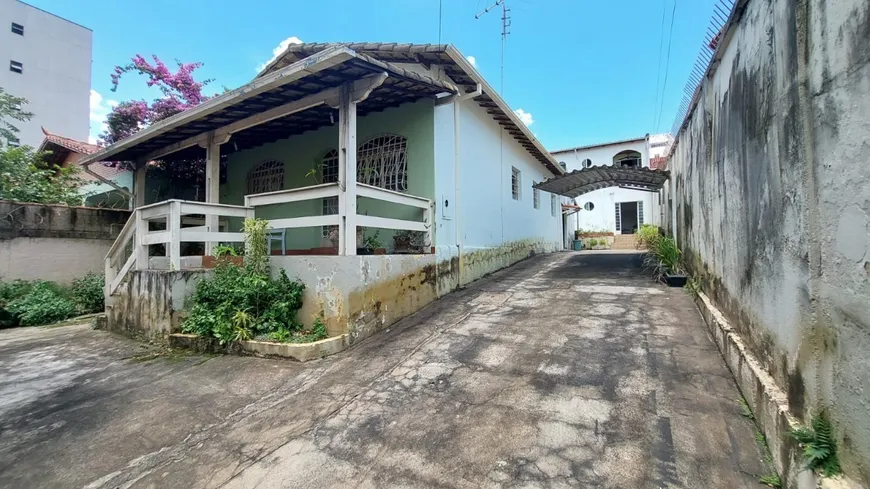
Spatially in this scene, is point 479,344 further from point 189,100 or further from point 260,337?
point 189,100

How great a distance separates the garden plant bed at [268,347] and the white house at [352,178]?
249 millimetres

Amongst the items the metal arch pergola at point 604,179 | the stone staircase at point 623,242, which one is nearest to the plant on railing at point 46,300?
the metal arch pergola at point 604,179

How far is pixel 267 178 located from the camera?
961cm

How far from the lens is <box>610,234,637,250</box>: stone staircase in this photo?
19939mm

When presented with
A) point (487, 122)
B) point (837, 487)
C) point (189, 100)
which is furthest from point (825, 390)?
point (189, 100)

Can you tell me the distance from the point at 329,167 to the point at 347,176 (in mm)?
3650

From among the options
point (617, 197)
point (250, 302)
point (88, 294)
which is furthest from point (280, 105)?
point (617, 197)

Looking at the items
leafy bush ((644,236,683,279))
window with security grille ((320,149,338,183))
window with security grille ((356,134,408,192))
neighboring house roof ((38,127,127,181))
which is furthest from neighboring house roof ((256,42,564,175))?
neighboring house roof ((38,127,127,181))

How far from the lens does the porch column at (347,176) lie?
5.12 m

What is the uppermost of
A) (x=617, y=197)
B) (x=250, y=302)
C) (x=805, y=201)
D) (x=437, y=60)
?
(x=437, y=60)

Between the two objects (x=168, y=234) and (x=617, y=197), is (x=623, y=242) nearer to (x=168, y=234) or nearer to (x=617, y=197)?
(x=617, y=197)

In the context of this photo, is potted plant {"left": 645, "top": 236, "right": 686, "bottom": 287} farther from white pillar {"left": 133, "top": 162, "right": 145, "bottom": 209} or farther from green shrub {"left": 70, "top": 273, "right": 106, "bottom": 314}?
white pillar {"left": 133, "top": 162, "right": 145, "bottom": 209}

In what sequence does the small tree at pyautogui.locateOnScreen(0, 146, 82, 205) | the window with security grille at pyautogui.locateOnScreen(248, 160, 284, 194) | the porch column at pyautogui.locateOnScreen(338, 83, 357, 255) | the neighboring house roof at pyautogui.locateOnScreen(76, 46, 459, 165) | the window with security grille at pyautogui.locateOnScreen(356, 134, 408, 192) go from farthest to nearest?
the window with security grille at pyautogui.locateOnScreen(248, 160, 284, 194) < the small tree at pyautogui.locateOnScreen(0, 146, 82, 205) < the window with security grille at pyautogui.locateOnScreen(356, 134, 408, 192) < the porch column at pyautogui.locateOnScreen(338, 83, 357, 255) < the neighboring house roof at pyautogui.locateOnScreen(76, 46, 459, 165)

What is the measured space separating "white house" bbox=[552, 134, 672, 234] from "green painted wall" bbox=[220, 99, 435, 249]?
16056 millimetres
